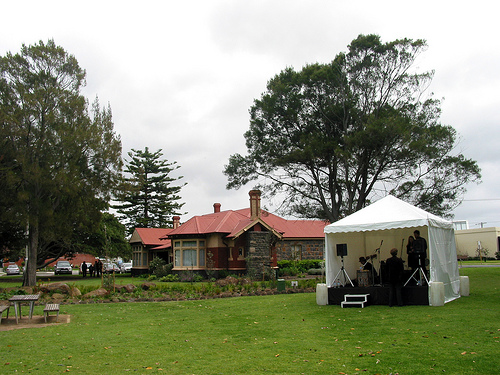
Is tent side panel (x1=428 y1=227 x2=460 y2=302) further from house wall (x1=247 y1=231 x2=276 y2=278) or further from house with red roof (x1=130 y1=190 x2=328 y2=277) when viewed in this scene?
house wall (x1=247 y1=231 x2=276 y2=278)

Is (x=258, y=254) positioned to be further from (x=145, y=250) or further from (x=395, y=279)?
(x=395, y=279)

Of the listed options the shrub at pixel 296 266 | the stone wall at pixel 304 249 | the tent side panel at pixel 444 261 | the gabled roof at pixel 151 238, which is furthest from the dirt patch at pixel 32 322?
the gabled roof at pixel 151 238

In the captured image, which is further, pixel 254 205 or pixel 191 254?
pixel 191 254

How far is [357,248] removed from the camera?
53.6 ft

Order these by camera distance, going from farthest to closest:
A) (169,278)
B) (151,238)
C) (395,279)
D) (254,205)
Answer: (151,238), (169,278), (254,205), (395,279)

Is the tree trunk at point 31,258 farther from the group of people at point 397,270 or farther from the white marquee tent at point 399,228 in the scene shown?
the group of people at point 397,270

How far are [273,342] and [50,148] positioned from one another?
1940 cm

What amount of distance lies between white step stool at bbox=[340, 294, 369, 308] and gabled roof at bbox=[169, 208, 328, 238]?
12.9 m

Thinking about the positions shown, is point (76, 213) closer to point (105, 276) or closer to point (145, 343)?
point (105, 276)

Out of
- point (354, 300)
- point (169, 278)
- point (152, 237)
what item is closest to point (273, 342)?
point (354, 300)

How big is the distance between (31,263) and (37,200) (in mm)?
3343

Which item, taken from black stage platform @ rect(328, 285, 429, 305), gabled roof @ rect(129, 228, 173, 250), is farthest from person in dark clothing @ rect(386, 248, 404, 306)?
gabled roof @ rect(129, 228, 173, 250)

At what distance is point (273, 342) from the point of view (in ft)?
26.3

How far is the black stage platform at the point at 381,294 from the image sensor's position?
11938 mm
